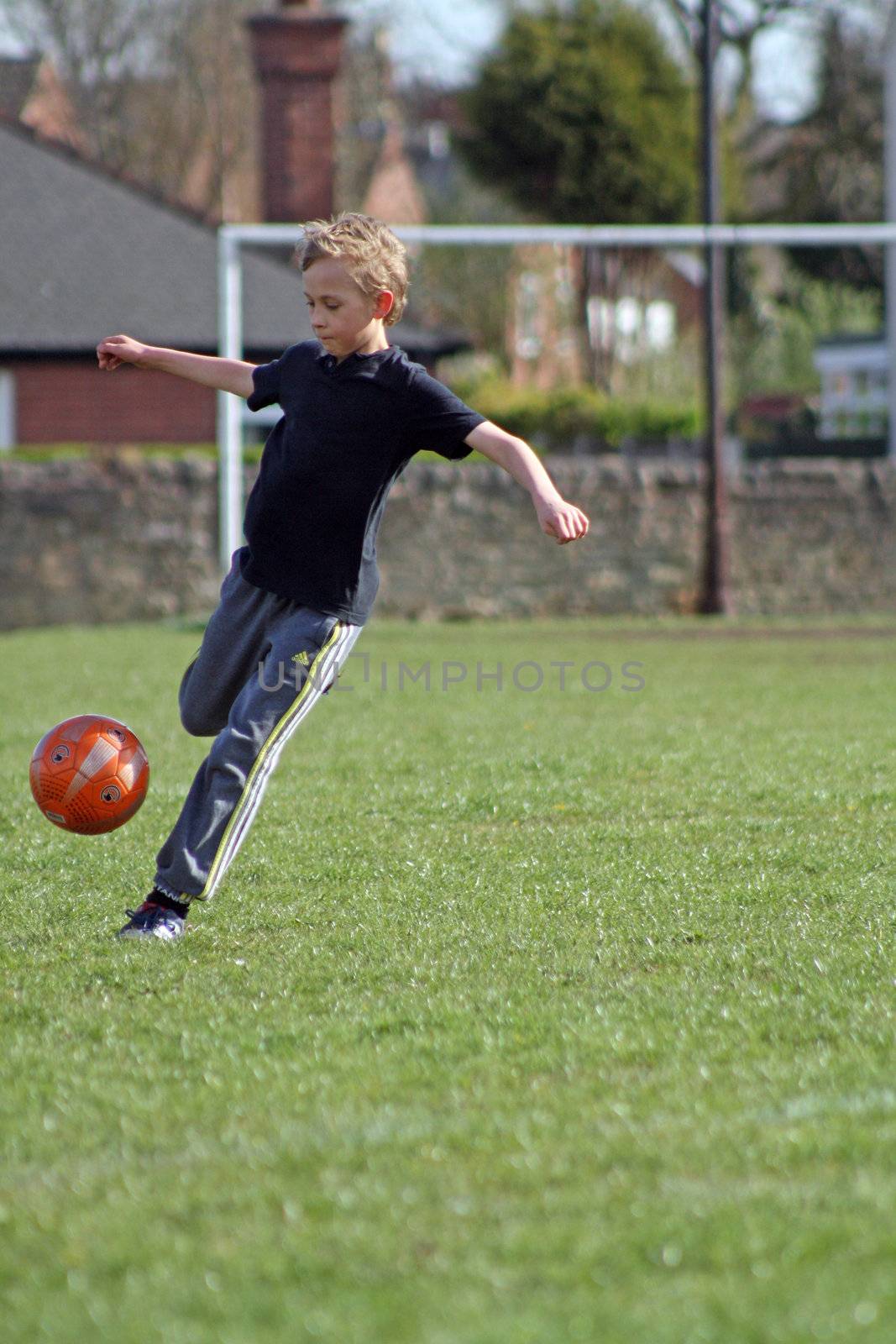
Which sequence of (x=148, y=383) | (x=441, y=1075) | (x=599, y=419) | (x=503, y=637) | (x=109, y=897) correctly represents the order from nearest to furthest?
(x=441, y=1075) < (x=109, y=897) < (x=503, y=637) < (x=148, y=383) < (x=599, y=419)

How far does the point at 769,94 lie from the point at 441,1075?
40.3 meters

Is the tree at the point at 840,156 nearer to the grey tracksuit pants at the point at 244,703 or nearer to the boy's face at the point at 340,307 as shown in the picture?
the boy's face at the point at 340,307

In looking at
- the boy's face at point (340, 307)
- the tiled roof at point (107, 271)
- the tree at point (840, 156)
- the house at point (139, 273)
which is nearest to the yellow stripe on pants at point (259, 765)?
the boy's face at point (340, 307)

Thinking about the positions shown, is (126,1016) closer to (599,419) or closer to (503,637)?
(503,637)

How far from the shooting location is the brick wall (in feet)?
80.1

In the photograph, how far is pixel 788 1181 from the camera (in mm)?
2832

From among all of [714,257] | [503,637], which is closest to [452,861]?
[503,637]

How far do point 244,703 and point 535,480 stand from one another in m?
1.03

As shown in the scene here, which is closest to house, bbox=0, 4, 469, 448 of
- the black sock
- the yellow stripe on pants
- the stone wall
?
the stone wall

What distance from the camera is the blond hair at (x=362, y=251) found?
457 cm

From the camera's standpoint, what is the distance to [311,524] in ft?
15.6

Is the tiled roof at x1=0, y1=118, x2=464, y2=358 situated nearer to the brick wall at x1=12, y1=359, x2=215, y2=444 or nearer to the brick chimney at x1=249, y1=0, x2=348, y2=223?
the brick wall at x1=12, y1=359, x2=215, y2=444

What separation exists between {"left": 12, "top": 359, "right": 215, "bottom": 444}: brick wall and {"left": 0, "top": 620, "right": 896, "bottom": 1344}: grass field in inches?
714

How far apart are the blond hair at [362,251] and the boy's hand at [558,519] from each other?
2.54 feet
